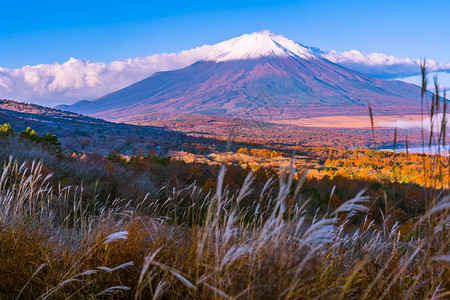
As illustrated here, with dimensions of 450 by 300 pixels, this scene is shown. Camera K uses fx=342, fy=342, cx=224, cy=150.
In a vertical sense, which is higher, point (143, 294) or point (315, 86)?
point (315, 86)

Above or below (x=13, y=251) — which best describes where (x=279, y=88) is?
above

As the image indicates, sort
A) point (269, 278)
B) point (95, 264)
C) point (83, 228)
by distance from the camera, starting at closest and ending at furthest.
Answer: point (269, 278) → point (95, 264) → point (83, 228)

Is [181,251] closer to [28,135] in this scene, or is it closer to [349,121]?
[28,135]

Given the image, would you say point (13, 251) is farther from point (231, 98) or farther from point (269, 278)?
point (231, 98)

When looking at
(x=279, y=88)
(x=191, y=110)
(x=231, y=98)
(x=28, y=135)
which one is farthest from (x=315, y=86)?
(x=28, y=135)

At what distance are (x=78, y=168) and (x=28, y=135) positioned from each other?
4.71 meters

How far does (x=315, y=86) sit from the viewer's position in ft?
574

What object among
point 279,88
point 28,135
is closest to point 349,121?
point 279,88

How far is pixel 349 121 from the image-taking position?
350ft

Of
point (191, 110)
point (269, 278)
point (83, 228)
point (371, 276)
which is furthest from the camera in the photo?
point (191, 110)

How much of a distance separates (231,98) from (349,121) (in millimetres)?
72002

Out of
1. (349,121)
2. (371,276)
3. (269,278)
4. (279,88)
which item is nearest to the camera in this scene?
(269,278)

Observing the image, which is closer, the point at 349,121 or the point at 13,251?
the point at 13,251

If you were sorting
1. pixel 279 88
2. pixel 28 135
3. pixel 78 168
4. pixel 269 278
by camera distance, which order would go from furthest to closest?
1. pixel 279 88
2. pixel 28 135
3. pixel 78 168
4. pixel 269 278
